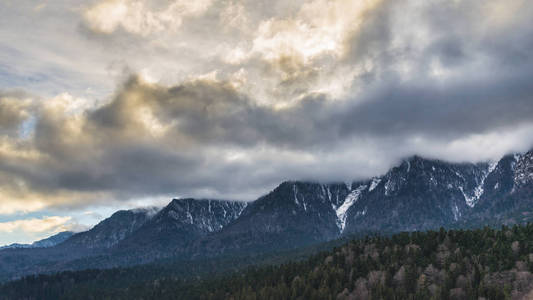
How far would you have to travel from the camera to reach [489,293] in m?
→ 198

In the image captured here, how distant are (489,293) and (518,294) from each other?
13016 mm

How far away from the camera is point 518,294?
196 metres
